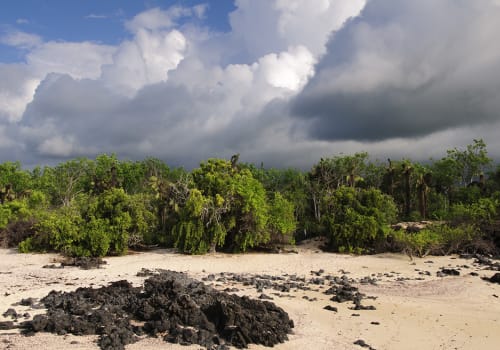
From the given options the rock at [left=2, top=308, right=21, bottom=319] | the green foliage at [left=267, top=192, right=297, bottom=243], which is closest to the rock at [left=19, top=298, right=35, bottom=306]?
the rock at [left=2, top=308, right=21, bottom=319]

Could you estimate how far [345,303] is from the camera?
1548 centimetres

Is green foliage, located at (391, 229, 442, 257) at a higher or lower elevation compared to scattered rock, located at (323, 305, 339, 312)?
higher

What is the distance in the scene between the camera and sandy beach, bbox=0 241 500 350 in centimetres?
1158

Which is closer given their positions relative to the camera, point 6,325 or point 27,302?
point 6,325

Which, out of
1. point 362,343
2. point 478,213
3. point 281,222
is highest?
point 478,213

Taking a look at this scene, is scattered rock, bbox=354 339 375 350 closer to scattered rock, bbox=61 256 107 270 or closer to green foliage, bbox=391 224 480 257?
scattered rock, bbox=61 256 107 270

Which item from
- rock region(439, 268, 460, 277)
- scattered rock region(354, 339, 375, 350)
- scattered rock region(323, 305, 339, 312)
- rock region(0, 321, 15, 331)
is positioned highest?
rock region(439, 268, 460, 277)

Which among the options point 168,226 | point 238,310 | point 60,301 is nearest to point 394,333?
point 238,310

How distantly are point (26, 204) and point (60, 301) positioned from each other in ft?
77.9

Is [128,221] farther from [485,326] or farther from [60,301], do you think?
[485,326]

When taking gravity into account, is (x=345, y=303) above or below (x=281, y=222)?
below

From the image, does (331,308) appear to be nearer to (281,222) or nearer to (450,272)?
(450,272)

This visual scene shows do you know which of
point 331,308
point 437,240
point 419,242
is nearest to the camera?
point 331,308

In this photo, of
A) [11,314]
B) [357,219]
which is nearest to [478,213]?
[357,219]
